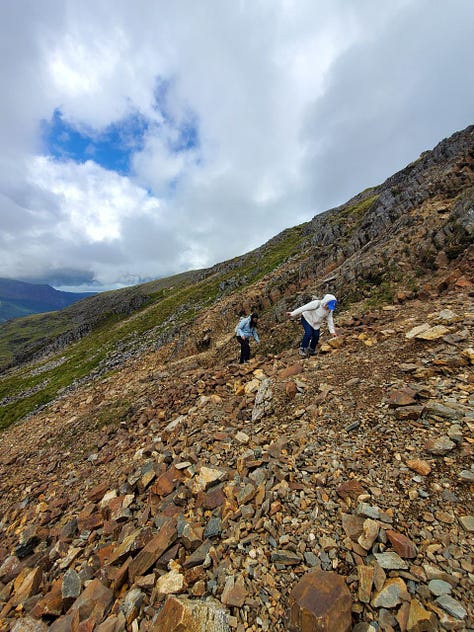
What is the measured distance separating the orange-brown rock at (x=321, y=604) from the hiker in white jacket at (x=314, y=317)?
348 inches

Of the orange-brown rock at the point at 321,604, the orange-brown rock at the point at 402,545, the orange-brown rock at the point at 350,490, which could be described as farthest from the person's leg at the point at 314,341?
the orange-brown rock at the point at 321,604

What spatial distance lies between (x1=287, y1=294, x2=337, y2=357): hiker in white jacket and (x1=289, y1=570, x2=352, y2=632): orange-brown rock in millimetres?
8846

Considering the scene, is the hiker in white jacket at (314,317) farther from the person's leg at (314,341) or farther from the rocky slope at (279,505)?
the rocky slope at (279,505)

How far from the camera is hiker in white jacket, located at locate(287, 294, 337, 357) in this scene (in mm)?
12023

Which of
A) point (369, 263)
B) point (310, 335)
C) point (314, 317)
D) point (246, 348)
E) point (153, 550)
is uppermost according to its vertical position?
point (369, 263)

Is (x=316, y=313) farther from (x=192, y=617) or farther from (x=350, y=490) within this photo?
(x=192, y=617)

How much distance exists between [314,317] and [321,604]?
9.62 metres

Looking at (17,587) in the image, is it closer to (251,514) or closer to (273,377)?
(251,514)

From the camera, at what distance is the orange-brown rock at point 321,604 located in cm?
375

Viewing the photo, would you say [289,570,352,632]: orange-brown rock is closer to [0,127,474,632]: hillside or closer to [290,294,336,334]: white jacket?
[0,127,474,632]: hillside

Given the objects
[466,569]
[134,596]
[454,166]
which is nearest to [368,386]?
[466,569]

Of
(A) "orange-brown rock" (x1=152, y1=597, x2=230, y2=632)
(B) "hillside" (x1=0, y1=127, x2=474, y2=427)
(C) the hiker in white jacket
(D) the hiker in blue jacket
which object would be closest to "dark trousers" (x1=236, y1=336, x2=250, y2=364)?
(D) the hiker in blue jacket

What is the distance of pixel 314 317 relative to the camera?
40.3ft

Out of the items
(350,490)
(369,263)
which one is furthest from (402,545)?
(369,263)
